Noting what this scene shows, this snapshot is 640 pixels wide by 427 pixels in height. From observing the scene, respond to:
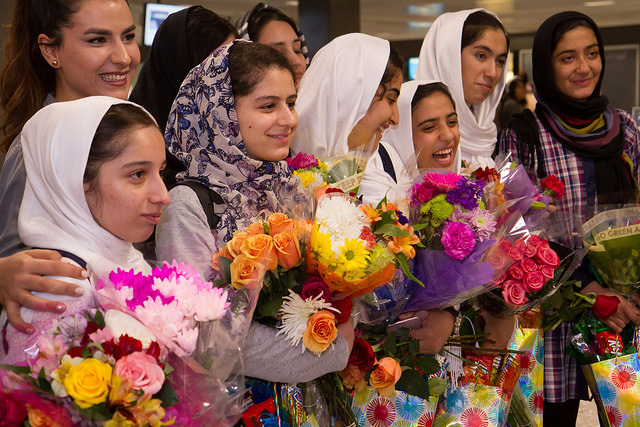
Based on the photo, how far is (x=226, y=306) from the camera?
4.87ft

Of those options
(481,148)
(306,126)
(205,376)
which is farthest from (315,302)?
(481,148)

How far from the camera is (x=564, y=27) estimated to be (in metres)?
3.51

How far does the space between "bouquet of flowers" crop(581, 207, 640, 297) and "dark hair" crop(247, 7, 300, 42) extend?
1.53 m

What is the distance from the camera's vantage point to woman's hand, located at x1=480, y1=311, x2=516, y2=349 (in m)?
2.24

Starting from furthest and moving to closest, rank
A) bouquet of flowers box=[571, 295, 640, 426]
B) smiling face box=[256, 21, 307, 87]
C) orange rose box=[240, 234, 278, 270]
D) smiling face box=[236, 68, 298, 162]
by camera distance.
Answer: smiling face box=[256, 21, 307, 87], bouquet of flowers box=[571, 295, 640, 426], smiling face box=[236, 68, 298, 162], orange rose box=[240, 234, 278, 270]

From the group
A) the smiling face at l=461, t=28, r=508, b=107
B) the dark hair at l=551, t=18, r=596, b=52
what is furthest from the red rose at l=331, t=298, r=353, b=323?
the dark hair at l=551, t=18, r=596, b=52

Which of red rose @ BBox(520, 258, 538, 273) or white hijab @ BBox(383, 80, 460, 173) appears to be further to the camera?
white hijab @ BBox(383, 80, 460, 173)

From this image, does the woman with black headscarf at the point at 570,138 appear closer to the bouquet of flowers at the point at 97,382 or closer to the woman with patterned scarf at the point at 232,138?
the woman with patterned scarf at the point at 232,138

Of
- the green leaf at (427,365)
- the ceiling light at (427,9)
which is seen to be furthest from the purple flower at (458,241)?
the ceiling light at (427,9)

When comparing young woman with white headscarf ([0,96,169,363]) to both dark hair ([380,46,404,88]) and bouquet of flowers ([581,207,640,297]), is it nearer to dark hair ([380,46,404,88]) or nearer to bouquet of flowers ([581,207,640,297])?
dark hair ([380,46,404,88])

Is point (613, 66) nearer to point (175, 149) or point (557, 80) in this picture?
point (557, 80)

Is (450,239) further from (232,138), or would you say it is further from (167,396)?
(167,396)

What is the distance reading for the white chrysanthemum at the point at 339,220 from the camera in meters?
1.66

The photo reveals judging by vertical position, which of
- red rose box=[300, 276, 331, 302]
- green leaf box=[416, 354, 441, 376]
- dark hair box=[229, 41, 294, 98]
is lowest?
green leaf box=[416, 354, 441, 376]
